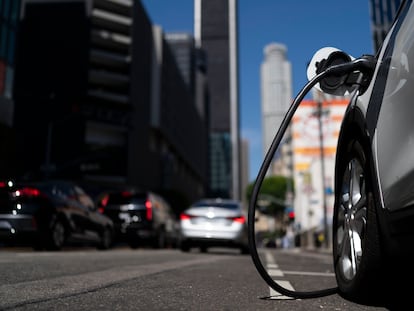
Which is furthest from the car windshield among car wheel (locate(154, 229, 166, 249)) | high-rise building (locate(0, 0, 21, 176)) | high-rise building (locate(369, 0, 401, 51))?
high-rise building (locate(0, 0, 21, 176))

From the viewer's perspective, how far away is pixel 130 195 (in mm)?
15492

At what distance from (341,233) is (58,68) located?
51745 millimetres

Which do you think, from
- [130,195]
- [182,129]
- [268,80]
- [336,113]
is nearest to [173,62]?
[182,129]

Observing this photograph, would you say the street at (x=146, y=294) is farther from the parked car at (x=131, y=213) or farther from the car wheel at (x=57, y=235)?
the parked car at (x=131, y=213)

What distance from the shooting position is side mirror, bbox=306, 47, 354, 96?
2.87 m

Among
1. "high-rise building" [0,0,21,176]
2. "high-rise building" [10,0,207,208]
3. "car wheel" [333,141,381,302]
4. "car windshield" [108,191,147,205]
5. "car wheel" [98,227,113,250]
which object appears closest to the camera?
"car wheel" [333,141,381,302]

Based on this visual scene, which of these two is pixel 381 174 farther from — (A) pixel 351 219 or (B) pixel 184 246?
(B) pixel 184 246

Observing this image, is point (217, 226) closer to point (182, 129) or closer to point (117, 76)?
point (117, 76)

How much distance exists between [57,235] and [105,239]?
8.96ft

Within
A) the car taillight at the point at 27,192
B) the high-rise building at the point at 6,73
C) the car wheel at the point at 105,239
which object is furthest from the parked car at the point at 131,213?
the high-rise building at the point at 6,73

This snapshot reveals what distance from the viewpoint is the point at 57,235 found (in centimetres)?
1010

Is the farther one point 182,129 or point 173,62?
point 182,129

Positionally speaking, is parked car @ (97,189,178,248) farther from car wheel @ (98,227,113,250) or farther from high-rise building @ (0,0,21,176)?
high-rise building @ (0,0,21,176)

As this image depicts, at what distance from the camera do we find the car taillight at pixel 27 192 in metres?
9.30
